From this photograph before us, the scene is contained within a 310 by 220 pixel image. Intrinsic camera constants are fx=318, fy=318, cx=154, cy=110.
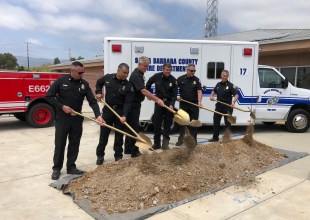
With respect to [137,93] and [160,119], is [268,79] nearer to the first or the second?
[160,119]

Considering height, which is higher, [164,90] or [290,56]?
[290,56]

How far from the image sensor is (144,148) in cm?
487

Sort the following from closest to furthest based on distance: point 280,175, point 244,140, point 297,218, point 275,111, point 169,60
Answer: point 297,218 → point 280,175 → point 244,140 → point 169,60 → point 275,111

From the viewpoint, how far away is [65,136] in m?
5.17

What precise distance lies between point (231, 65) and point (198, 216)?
18.9ft

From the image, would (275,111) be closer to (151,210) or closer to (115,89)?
(115,89)

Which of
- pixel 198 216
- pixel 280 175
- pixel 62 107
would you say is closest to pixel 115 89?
pixel 62 107

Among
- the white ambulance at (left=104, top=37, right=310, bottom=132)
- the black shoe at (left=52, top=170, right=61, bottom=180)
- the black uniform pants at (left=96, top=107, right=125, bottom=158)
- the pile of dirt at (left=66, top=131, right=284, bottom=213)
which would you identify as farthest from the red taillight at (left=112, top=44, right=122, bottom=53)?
the black shoe at (left=52, top=170, right=61, bottom=180)

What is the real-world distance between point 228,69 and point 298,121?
9.25 ft

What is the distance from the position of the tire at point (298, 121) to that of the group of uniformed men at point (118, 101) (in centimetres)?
276

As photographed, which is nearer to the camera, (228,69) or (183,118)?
(183,118)

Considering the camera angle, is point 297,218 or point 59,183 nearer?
point 297,218

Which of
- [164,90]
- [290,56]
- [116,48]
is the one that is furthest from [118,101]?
[290,56]

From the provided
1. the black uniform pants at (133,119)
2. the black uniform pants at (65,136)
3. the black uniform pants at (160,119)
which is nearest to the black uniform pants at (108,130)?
the black uniform pants at (133,119)
